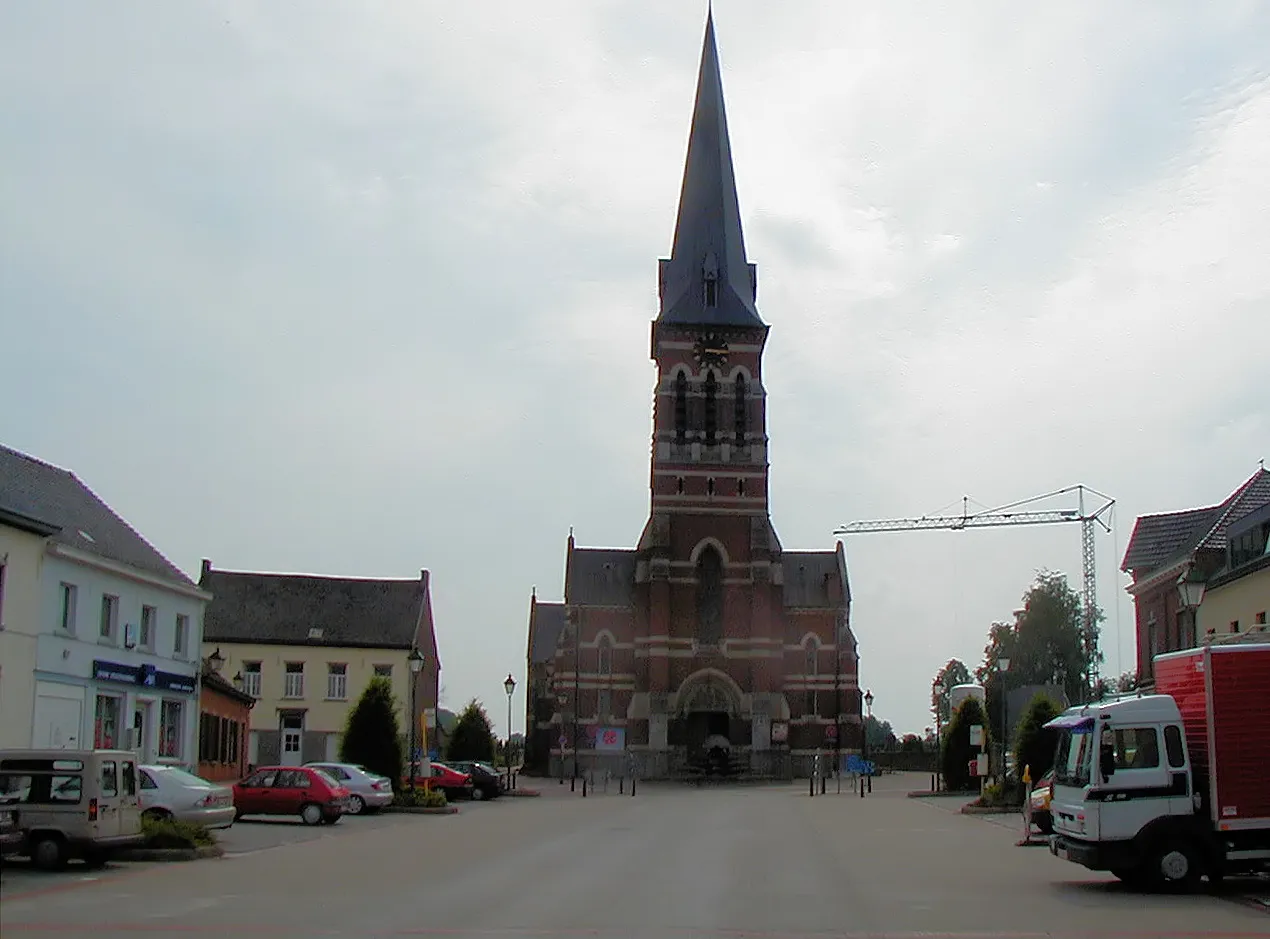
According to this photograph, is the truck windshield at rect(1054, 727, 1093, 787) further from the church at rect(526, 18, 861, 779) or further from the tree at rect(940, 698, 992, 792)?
the church at rect(526, 18, 861, 779)

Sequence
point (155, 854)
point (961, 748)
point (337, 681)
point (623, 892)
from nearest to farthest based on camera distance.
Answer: point (623, 892) → point (155, 854) → point (961, 748) → point (337, 681)

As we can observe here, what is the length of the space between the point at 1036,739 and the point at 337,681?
37.8 m

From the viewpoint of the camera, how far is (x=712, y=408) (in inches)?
3007

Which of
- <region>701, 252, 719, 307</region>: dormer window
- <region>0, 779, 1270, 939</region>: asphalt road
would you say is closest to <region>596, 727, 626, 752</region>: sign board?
<region>701, 252, 719, 307</region>: dormer window

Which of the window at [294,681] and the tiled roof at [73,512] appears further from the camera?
the window at [294,681]

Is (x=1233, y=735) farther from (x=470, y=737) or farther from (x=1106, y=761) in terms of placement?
(x=470, y=737)

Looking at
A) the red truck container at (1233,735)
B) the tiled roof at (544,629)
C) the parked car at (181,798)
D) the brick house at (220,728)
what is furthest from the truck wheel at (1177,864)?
the tiled roof at (544,629)

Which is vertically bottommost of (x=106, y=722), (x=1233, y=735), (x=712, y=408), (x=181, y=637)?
(x=106, y=722)

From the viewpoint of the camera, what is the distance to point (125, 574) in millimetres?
35812

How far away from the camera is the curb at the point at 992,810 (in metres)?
37.1

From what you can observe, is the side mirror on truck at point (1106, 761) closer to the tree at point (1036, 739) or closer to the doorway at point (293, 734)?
the tree at point (1036, 739)

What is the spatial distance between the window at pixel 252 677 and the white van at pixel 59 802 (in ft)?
151

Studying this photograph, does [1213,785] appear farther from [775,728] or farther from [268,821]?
[775,728]

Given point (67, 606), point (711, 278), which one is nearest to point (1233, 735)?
point (67, 606)
